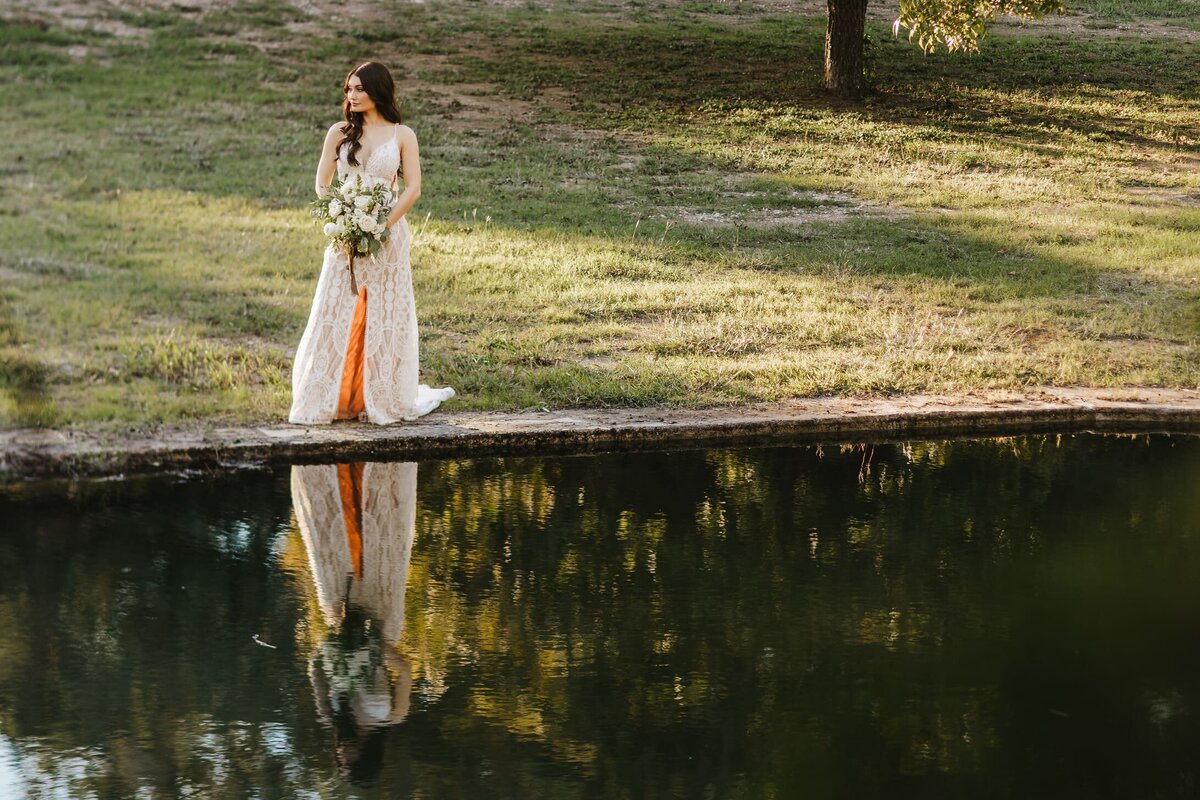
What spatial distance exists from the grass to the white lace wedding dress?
39 cm

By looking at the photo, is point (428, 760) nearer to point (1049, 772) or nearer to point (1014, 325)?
point (1049, 772)

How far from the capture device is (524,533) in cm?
785

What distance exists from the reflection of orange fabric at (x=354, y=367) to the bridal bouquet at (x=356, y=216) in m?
0.25

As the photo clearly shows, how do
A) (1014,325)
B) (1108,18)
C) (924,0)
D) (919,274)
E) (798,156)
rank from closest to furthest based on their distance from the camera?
1. (1014,325)
2. (919,274)
3. (924,0)
4. (798,156)
5. (1108,18)

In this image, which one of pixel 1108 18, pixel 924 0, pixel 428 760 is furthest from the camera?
pixel 1108 18

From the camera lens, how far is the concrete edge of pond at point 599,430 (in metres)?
8.75

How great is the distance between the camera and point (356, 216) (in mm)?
9477

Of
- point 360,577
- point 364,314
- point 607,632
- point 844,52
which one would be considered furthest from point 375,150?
point 844,52

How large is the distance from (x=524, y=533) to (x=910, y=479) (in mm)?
2588

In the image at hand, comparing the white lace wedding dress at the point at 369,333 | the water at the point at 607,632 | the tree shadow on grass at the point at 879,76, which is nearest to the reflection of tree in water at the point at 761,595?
the water at the point at 607,632

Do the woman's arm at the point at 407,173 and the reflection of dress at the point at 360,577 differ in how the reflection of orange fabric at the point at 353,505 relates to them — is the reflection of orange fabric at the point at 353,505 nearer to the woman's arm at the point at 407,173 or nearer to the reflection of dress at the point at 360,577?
the reflection of dress at the point at 360,577

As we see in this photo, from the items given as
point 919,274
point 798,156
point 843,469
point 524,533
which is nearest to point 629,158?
point 798,156

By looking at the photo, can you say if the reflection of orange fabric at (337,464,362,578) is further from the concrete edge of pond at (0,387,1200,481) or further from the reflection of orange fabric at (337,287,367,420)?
the reflection of orange fabric at (337,287,367,420)

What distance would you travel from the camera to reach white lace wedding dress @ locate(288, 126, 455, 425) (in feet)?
31.8
